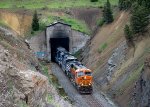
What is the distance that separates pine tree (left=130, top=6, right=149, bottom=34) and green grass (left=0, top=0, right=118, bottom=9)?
1021 inches

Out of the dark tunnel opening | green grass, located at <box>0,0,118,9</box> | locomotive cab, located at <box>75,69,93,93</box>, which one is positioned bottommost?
the dark tunnel opening

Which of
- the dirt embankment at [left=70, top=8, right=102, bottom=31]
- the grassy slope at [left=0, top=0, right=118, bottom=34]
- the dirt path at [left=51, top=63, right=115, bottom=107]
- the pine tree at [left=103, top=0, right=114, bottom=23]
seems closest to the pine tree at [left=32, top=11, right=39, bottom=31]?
the grassy slope at [left=0, top=0, right=118, bottom=34]

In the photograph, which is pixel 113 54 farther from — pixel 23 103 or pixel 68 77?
pixel 23 103

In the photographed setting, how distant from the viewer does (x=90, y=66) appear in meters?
57.8

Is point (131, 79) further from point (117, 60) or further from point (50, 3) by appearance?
point (50, 3)

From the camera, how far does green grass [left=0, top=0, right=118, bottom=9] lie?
77562 millimetres

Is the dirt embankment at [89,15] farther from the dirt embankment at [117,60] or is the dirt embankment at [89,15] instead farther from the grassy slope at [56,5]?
the dirt embankment at [117,60]

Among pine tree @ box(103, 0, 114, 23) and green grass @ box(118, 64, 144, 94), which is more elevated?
pine tree @ box(103, 0, 114, 23)

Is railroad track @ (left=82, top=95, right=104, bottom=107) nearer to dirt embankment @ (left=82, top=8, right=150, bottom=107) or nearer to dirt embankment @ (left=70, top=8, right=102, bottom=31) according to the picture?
dirt embankment @ (left=82, top=8, right=150, bottom=107)

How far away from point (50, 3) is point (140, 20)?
3426 centimetres

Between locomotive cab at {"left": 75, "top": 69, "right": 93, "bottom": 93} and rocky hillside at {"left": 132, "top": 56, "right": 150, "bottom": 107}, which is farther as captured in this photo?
locomotive cab at {"left": 75, "top": 69, "right": 93, "bottom": 93}

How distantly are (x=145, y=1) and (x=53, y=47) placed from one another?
24216 mm

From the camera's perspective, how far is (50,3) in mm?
80125

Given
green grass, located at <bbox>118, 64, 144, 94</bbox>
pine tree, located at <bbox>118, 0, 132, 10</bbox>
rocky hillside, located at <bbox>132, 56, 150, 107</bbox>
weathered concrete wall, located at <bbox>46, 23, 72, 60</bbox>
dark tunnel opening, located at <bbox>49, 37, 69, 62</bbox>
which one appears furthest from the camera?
dark tunnel opening, located at <bbox>49, 37, 69, 62</bbox>
